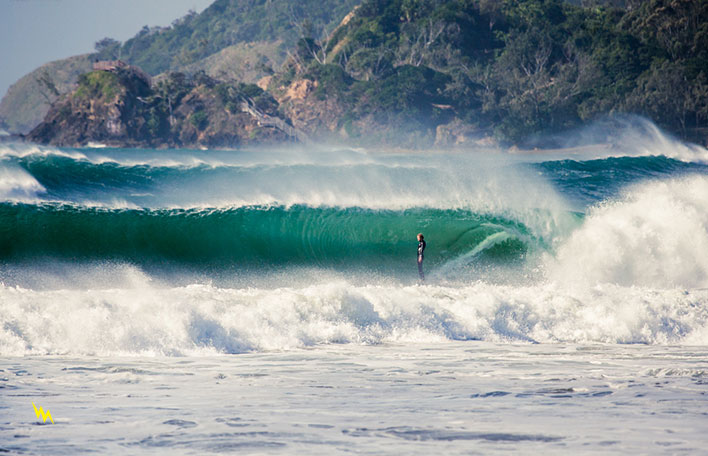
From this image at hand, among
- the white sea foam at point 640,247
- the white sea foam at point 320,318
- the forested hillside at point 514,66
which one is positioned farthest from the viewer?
the forested hillside at point 514,66

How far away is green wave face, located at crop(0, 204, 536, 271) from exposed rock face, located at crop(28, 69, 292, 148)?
8361cm

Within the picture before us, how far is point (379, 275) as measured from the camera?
50.6ft

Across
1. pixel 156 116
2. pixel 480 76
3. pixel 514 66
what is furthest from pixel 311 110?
pixel 514 66

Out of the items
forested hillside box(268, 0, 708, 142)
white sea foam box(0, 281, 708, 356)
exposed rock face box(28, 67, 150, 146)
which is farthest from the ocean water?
exposed rock face box(28, 67, 150, 146)

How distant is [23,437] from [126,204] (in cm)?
1179

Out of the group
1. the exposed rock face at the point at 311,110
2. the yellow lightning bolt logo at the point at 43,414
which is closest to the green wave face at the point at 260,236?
the yellow lightning bolt logo at the point at 43,414

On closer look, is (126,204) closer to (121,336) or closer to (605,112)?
(121,336)

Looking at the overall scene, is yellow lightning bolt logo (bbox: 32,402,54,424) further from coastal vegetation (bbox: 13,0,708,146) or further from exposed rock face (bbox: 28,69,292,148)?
exposed rock face (bbox: 28,69,292,148)

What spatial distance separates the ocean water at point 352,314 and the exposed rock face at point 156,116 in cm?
7860

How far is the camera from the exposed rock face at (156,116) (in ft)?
329

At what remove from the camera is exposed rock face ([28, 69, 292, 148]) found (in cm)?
10025

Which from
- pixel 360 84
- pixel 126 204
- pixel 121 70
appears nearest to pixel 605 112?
pixel 360 84

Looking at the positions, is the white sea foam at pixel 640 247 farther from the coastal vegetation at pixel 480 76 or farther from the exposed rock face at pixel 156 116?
the exposed rock face at pixel 156 116

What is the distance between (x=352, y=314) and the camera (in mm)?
11281
